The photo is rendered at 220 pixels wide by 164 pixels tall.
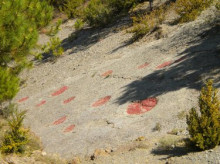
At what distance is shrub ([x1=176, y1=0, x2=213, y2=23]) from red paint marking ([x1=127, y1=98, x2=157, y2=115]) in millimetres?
7259

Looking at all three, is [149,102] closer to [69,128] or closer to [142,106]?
[142,106]

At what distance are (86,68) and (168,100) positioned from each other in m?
7.16

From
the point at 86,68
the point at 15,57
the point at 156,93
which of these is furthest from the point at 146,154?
the point at 86,68

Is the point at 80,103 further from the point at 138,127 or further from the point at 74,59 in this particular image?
the point at 74,59

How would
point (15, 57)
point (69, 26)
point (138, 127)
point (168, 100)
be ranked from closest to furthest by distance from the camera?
1. point (138, 127)
2. point (168, 100)
3. point (15, 57)
4. point (69, 26)

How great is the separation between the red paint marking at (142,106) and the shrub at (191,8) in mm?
7259

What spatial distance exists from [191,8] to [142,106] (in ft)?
27.0

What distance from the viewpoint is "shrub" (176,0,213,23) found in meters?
14.6

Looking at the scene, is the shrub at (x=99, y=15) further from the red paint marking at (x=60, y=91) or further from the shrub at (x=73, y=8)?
the red paint marking at (x=60, y=91)

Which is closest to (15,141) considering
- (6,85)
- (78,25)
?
(6,85)

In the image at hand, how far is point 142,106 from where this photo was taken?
29.2ft

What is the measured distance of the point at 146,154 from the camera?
608 centimetres

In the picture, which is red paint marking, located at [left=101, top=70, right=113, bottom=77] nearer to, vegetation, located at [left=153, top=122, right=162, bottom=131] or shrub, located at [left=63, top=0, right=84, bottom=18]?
vegetation, located at [left=153, top=122, right=162, bottom=131]

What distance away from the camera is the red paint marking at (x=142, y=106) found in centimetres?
870
